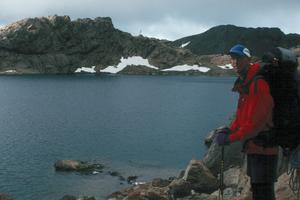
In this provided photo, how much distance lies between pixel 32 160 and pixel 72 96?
301 ft

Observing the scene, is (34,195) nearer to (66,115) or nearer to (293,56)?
(293,56)

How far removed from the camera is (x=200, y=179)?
29.9 metres

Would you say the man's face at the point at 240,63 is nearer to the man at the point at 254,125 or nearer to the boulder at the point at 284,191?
the man at the point at 254,125

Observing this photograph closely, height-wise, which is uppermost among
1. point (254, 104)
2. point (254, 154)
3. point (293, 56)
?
point (293, 56)

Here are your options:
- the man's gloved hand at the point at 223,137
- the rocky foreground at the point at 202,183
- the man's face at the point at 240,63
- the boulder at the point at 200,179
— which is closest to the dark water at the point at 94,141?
the rocky foreground at the point at 202,183

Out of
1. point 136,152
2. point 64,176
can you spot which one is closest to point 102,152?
point 136,152

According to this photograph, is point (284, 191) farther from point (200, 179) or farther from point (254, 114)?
point (200, 179)

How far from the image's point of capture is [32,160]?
46250 mm

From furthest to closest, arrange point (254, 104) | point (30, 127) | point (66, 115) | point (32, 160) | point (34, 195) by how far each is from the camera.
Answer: point (66, 115) → point (30, 127) → point (32, 160) → point (34, 195) → point (254, 104)

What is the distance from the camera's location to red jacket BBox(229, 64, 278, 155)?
7.84 m

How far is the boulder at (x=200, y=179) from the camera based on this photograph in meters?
29.3

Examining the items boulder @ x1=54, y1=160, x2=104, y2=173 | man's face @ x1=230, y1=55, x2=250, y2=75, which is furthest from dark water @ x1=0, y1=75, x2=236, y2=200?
man's face @ x1=230, y1=55, x2=250, y2=75

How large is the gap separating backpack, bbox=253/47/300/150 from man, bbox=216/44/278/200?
0.36 feet

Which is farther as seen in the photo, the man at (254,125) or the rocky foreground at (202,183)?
the rocky foreground at (202,183)
